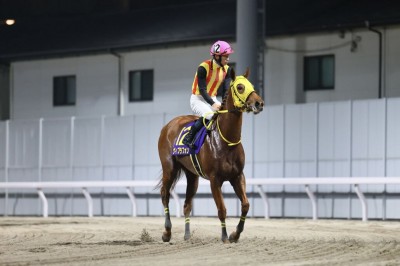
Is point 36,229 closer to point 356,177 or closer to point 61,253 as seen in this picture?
point 61,253

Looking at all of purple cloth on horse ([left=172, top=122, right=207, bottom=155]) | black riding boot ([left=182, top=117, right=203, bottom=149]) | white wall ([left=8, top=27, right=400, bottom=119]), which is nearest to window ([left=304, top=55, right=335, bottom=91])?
white wall ([left=8, top=27, right=400, bottom=119])

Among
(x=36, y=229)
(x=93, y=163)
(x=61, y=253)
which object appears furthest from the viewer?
(x=93, y=163)

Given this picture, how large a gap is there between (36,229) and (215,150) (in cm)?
577

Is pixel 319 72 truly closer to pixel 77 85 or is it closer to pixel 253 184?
pixel 253 184

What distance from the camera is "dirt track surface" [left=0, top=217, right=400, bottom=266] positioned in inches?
460

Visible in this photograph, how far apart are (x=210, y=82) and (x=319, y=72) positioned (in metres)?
15.4

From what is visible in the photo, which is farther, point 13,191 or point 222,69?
point 13,191

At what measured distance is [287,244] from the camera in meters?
14.0

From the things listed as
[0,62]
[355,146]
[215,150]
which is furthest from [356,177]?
[0,62]

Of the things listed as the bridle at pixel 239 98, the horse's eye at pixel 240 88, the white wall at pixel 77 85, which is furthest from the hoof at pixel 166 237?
the white wall at pixel 77 85

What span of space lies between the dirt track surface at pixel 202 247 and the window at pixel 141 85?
591 inches

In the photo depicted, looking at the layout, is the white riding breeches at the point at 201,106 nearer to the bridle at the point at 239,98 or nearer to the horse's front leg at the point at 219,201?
the bridle at the point at 239,98

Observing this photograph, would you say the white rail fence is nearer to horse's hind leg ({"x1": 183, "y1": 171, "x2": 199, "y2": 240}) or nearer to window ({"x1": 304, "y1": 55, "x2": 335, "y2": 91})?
window ({"x1": 304, "y1": 55, "x2": 335, "y2": 91})

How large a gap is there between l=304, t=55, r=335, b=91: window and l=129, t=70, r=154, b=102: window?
228 inches
